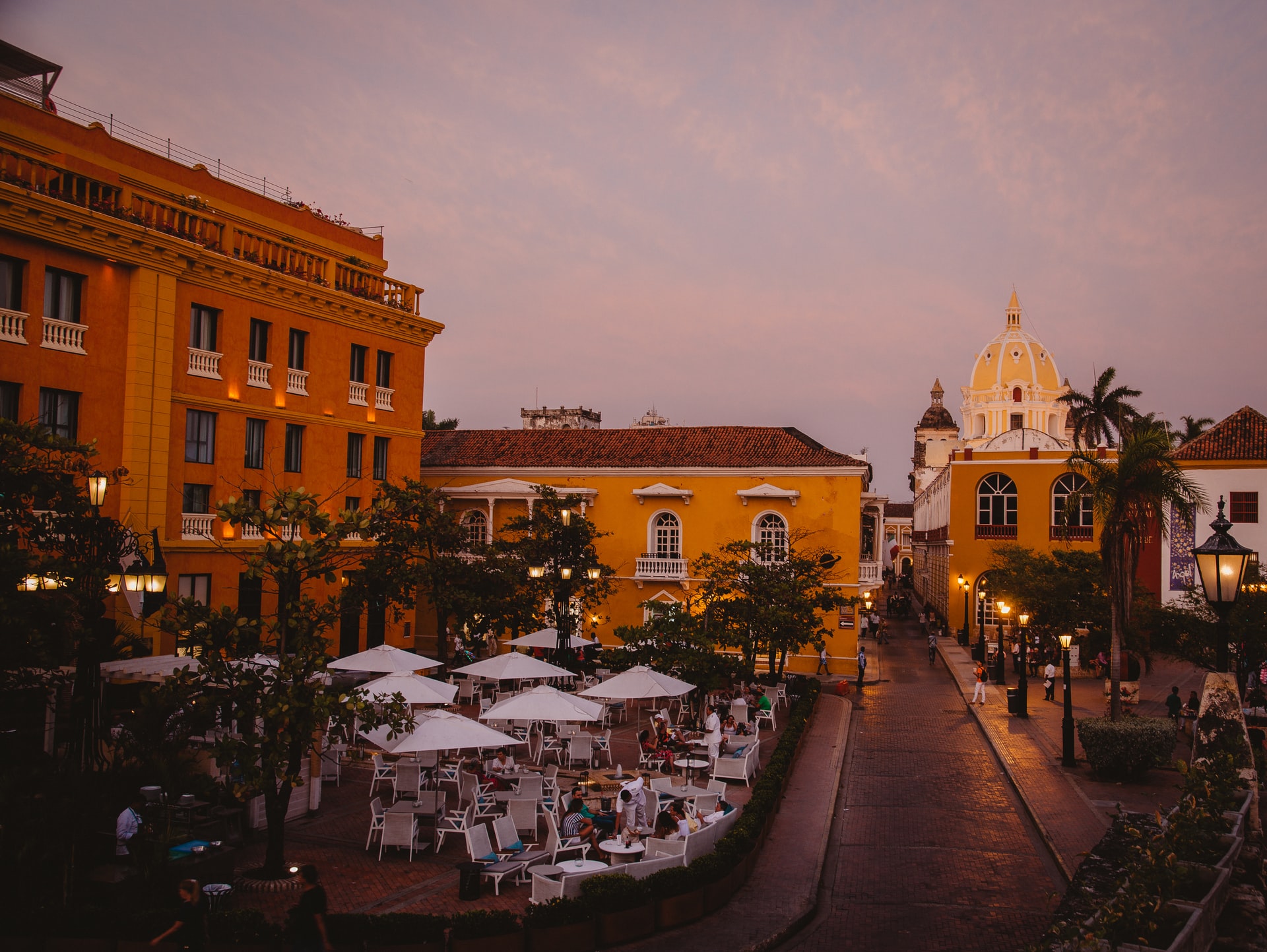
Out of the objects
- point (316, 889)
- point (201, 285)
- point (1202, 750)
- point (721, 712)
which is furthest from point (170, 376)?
point (1202, 750)

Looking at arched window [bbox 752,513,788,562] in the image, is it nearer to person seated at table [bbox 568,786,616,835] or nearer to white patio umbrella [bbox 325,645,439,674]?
white patio umbrella [bbox 325,645,439,674]

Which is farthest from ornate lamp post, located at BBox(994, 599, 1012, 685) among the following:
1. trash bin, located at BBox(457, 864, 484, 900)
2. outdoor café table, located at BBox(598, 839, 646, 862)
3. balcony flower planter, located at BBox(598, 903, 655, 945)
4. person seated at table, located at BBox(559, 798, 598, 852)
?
trash bin, located at BBox(457, 864, 484, 900)

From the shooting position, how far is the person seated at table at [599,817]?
13.6m

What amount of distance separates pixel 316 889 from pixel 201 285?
20.4 meters

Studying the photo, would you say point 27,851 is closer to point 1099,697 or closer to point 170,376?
point 170,376

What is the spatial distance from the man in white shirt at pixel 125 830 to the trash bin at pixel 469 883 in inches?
154

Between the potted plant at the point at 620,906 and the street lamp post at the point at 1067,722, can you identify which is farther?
the street lamp post at the point at 1067,722

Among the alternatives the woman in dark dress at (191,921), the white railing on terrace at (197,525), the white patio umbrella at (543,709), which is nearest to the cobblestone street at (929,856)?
the white patio umbrella at (543,709)

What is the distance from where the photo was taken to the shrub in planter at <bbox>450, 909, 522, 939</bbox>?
994 cm

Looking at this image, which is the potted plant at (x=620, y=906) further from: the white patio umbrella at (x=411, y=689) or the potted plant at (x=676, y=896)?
the white patio umbrella at (x=411, y=689)

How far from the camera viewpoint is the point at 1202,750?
37.3ft

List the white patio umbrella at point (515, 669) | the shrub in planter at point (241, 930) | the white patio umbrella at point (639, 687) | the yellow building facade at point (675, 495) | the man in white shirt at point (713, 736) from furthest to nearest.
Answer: the yellow building facade at point (675, 495) → the white patio umbrella at point (515, 669) → the white patio umbrella at point (639, 687) → the man in white shirt at point (713, 736) → the shrub in planter at point (241, 930)

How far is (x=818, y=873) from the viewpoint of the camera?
44.5 ft

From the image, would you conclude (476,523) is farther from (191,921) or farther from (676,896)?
(191,921)
